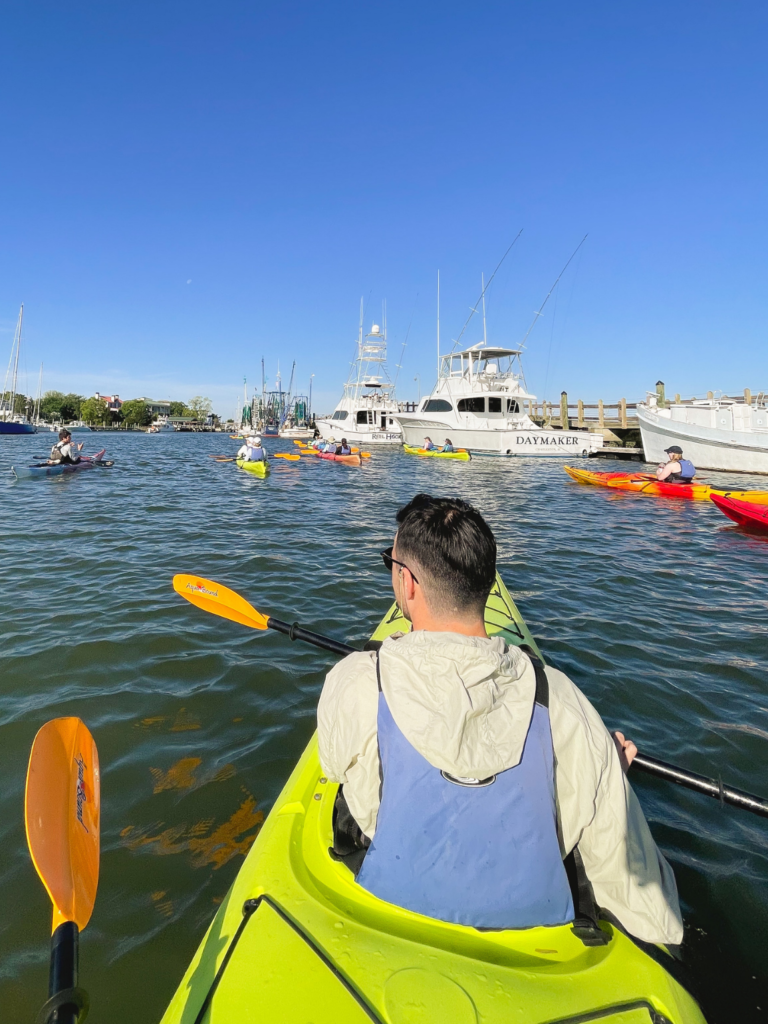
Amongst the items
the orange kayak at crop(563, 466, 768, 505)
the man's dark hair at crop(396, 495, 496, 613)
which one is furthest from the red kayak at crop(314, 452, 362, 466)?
the man's dark hair at crop(396, 495, 496, 613)

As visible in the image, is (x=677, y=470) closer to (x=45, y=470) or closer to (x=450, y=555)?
(x=450, y=555)

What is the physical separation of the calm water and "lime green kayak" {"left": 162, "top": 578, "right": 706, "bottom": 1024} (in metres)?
0.97

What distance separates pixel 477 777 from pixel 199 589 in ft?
12.1

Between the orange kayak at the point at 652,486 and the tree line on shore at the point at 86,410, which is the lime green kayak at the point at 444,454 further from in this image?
the tree line on shore at the point at 86,410

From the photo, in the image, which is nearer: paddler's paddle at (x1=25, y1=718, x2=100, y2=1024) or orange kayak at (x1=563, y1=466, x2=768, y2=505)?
paddler's paddle at (x1=25, y1=718, x2=100, y2=1024)

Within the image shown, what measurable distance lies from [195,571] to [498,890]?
23.1 ft

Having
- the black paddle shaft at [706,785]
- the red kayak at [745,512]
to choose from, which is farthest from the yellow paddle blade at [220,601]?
the red kayak at [745,512]

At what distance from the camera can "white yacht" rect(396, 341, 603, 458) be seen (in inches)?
1288

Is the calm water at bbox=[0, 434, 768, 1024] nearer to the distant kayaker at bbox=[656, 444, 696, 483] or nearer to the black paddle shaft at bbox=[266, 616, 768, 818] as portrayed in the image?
the black paddle shaft at bbox=[266, 616, 768, 818]

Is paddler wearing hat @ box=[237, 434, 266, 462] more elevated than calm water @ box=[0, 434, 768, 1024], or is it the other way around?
paddler wearing hat @ box=[237, 434, 266, 462]

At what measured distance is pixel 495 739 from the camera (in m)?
1.50

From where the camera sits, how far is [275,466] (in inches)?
1019

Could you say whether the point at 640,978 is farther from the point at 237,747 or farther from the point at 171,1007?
the point at 237,747

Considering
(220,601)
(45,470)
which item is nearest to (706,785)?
(220,601)
